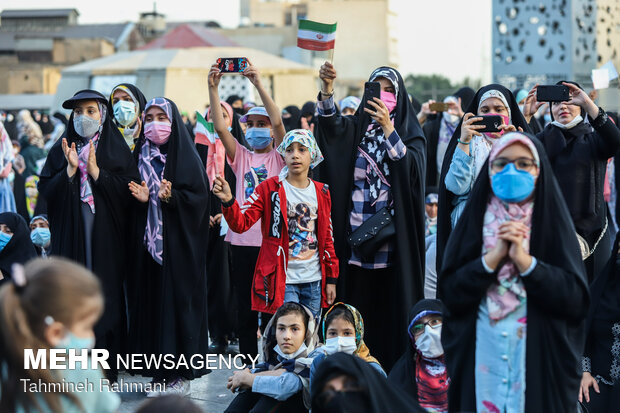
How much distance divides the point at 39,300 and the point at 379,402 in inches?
56.6

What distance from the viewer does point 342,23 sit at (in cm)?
4909

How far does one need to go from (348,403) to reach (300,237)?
2.27m

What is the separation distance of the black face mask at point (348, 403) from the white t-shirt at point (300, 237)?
85.6 inches

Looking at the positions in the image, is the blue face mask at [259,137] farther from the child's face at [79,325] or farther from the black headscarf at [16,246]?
the child's face at [79,325]

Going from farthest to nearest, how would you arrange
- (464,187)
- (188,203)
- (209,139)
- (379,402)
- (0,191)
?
(0,191) < (209,139) < (188,203) < (464,187) < (379,402)

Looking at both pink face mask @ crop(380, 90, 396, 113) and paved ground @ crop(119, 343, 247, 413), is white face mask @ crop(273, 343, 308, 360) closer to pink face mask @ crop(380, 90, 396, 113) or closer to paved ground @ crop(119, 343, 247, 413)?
paved ground @ crop(119, 343, 247, 413)

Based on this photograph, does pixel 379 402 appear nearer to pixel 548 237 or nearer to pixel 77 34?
pixel 548 237

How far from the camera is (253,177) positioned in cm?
659

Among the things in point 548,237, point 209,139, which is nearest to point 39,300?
point 548,237

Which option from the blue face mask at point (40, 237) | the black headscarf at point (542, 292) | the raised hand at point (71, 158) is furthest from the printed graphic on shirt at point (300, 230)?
the blue face mask at point (40, 237)

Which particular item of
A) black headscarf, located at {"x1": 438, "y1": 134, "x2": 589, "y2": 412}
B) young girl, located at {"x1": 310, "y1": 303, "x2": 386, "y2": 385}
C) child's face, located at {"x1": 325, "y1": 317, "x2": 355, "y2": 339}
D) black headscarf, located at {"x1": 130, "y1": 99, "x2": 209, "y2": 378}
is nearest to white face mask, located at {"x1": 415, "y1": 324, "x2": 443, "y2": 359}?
young girl, located at {"x1": 310, "y1": 303, "x2": 386, "y2": 385}

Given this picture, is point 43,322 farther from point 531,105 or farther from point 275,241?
point 531,105

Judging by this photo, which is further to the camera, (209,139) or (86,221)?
(209,139)

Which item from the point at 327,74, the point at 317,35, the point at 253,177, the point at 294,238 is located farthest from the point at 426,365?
the point at 317,35
